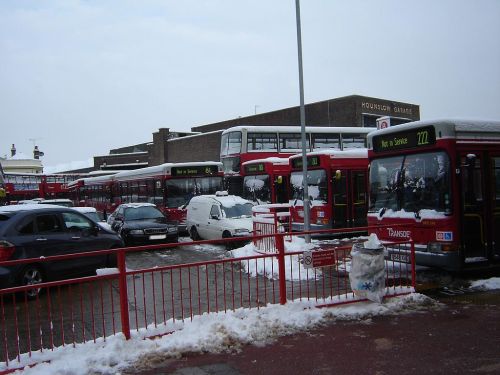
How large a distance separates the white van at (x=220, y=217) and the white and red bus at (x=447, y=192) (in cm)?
622

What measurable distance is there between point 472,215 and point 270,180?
11.8 m

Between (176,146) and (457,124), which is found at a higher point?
(176,146)

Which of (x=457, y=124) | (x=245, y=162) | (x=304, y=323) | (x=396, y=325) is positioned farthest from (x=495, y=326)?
(x=245, y=162)

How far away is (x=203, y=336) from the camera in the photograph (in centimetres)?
592

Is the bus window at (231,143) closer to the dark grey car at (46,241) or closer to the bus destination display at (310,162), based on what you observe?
the bus destination display at (310,162)

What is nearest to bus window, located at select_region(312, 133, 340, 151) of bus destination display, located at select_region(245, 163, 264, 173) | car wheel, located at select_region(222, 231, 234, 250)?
bus destination display, located at select_region(245, 163, 264, 173)

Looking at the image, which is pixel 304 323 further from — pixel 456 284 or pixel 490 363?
pixel 456 284

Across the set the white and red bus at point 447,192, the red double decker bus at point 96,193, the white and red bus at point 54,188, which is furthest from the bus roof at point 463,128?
the white and red bus at point 54,188

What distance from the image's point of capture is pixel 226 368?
16.9ft

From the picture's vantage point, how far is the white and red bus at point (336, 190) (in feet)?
54.2

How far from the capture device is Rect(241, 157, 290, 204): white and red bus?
2042 centimetres

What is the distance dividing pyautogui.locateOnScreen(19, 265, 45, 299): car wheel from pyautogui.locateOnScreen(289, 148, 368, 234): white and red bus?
9558mm

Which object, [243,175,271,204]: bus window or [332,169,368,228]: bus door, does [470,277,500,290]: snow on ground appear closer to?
[332,169,368,228]: bus door

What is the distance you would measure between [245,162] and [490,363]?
18.0 meters
